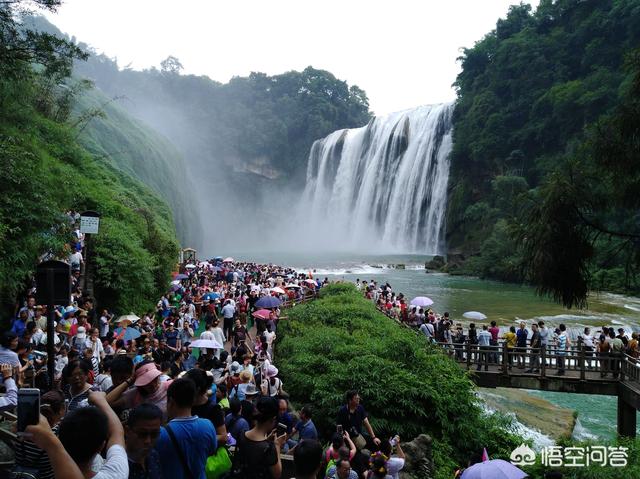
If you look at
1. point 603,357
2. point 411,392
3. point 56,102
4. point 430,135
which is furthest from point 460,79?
point 411,392

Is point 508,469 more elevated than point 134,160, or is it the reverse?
point 134,160

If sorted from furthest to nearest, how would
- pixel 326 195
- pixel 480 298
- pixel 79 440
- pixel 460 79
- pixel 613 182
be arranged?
pixel 326 195
pixel 460 79
pixel 480 298
pixel 613 182
pixel 79 440

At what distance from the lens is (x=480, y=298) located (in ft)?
91.8

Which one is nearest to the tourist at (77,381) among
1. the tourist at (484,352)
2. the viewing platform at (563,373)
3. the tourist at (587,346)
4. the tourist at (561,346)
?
the viewing platform at (563,373)

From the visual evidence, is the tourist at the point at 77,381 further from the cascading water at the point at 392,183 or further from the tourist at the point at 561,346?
the cascading water at the point at 392,183

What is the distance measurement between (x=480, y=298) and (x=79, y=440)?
27.8 m

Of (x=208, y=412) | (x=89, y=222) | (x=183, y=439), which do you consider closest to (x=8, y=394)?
(x=208, y=412)

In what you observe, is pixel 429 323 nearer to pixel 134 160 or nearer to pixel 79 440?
pixel 79 440

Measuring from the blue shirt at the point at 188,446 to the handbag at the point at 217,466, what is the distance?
0.55 meters

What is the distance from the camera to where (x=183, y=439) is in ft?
9.75

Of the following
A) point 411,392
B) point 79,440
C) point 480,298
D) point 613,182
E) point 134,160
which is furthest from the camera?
point 134,160

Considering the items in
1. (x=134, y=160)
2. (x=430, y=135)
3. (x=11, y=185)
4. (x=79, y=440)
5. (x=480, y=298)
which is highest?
(x=430, y=135)

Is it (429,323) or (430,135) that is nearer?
(429,323)

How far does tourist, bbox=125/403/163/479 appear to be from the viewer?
2723 mm
